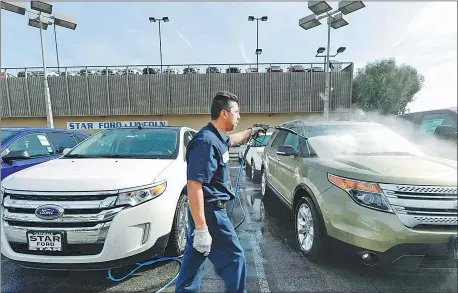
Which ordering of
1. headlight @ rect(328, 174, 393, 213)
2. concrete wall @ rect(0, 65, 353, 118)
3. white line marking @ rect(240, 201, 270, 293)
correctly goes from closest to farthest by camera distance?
headlight @ rect(328, 174, 393, 213) < white line marking @ rect(240, 201, 270, 293) < concrete wall @ rect(0, 65, 353, 118)

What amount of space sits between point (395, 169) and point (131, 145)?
318 centimetres

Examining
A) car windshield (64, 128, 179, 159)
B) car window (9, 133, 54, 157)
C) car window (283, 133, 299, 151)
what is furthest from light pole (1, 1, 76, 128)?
car window (283, 133, 299, 151)

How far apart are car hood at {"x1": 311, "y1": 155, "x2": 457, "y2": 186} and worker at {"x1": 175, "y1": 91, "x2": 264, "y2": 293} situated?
1274 millimetres

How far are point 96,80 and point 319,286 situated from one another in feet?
74.2

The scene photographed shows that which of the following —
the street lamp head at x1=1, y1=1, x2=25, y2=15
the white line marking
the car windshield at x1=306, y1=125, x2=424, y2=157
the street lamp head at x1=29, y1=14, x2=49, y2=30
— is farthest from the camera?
the street lamp head at x1=29, y1=14, x2=49, y2=30

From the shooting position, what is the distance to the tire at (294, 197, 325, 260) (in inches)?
107

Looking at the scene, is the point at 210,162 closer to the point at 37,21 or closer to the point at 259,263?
the point at 259,263

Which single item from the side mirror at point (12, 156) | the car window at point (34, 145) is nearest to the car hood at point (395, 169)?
the side mirror at point (12, 156)

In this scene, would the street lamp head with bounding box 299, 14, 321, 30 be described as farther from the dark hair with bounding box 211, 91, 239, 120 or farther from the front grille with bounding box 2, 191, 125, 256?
the front grille with bounding box 2, 191, 125, 256

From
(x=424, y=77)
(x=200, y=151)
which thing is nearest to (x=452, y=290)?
(x=424, y=77)

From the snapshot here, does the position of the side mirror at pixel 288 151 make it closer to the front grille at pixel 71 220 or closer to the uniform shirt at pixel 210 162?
the uniform shirt at pixel 210 162

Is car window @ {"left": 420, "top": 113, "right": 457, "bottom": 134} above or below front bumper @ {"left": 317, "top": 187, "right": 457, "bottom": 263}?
above

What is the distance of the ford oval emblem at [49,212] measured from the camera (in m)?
2.17

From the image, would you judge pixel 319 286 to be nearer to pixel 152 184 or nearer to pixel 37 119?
pixel 152 184
